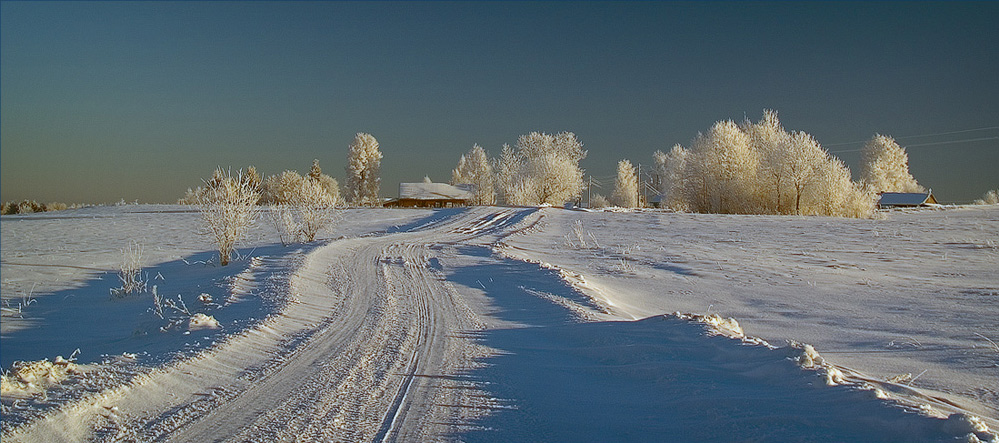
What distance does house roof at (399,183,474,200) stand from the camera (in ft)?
241

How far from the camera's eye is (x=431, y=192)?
75.9 metres

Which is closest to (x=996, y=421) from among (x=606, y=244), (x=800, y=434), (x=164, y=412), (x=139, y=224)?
(x=800, y=434)

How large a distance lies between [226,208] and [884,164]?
7045 cm

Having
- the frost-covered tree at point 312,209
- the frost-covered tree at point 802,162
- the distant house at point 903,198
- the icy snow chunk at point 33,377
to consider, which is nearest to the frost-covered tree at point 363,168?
the frost-covered tree at point 802,162

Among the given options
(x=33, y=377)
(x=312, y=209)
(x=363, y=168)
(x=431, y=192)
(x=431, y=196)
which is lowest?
(x=33, y=377)

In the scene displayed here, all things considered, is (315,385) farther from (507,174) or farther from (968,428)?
(507,174)

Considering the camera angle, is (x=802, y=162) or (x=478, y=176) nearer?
(x=802, y=162)

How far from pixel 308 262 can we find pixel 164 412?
30.5ft

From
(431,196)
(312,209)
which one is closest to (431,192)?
(431,196)

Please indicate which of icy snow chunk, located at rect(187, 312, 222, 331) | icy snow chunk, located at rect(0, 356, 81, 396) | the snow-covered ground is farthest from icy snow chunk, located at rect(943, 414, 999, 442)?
icy snow chunk, located at rect(187, 312, 222, 331)

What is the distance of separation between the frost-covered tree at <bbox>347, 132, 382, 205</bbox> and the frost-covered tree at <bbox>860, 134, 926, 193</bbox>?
179 ft

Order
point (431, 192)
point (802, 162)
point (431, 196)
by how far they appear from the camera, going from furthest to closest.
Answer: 1. point (431, 192)
2. point (431, 196)
3. point (802, 162)

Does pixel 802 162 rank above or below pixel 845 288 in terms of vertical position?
above

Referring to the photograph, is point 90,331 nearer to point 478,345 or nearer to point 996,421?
point 478,345
